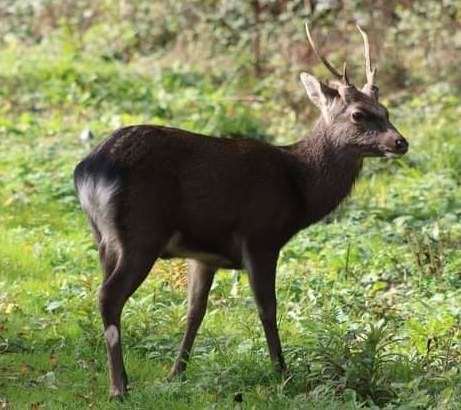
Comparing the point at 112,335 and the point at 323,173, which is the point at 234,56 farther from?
the point at 112,335

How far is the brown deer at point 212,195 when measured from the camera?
6562 millimetres

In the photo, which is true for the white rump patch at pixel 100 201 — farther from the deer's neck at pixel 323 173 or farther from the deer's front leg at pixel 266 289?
the deer's neck at pixel 323 173

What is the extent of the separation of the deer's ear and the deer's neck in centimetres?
15

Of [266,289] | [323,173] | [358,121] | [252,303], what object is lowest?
[252,303]

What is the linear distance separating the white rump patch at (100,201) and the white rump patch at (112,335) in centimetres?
48

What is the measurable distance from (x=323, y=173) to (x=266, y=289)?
2.76 feet

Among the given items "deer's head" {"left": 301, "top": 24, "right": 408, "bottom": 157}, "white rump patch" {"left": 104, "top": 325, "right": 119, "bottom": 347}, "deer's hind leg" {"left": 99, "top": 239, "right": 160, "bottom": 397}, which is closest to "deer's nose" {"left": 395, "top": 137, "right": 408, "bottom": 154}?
"deer's head" {"left": 301, "top": 24, "right": 408, "bottom": 157}

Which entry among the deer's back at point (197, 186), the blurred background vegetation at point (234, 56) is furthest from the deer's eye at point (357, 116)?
the blurred background vegetation at point (234, 56)

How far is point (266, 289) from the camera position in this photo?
702 cm

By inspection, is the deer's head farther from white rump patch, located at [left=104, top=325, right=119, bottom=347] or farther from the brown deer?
white rump patch, located at [left=104, top=325, right=119, bottom=347]

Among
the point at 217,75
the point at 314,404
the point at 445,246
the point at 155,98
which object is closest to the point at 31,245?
the point at 445,246

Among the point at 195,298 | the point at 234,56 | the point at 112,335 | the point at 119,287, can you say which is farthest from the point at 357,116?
the point at 234,56

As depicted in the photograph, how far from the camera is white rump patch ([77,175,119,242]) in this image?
657 centimetres

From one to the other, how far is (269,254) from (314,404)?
1.20 metres
